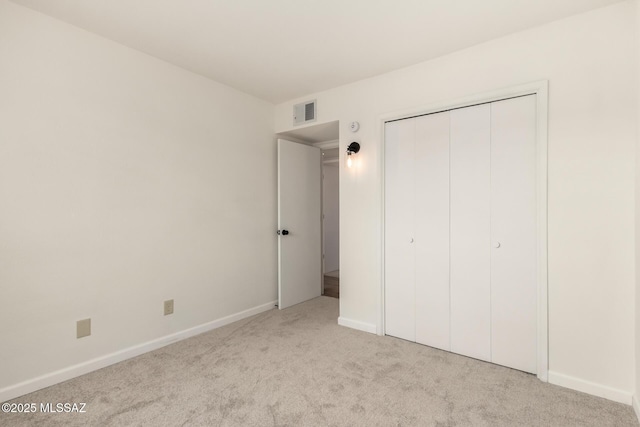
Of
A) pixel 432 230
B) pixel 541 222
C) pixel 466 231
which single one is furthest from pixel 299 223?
pixel 541 222

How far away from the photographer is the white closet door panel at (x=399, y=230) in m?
2.89

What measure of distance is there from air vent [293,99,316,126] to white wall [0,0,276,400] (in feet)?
2.03

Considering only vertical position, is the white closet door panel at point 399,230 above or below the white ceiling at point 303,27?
below

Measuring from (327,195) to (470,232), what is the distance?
12.8ft

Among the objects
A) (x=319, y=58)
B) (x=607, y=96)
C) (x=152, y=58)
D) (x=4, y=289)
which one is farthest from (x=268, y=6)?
(x=4, y=289)

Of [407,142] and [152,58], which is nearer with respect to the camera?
[152,58]

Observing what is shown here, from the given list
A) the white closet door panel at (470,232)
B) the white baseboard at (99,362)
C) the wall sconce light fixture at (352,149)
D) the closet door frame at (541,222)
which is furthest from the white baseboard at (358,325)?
the wall sconce light fixture at (352,149)

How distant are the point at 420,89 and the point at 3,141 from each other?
10.0 ft

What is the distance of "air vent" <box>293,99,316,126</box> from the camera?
3527 millimetres

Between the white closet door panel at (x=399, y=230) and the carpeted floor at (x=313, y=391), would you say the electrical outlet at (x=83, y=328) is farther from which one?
the white closet door panel at (x=399, y=230)

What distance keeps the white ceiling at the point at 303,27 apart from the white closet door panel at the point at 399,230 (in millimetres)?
676

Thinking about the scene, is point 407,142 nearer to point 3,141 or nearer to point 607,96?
point 607,96

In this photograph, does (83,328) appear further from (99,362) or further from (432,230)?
(432,230)

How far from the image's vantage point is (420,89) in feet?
9.16
